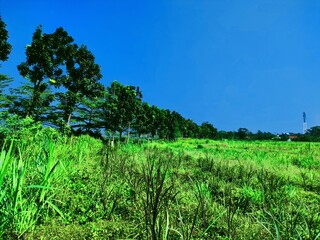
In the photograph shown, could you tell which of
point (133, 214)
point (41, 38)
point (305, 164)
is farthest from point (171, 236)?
point (41, 38)

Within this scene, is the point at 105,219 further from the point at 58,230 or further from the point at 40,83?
the point at 40,83

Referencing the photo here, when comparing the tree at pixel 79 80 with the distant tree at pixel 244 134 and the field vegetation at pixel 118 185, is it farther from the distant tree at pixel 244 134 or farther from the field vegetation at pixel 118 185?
the distant tree at pixel 244 134

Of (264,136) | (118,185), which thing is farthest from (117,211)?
(264,136)

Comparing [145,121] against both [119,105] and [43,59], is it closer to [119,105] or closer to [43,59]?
[119,105]

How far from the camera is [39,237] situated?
2.61 metres

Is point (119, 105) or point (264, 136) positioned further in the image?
point (264, 136)

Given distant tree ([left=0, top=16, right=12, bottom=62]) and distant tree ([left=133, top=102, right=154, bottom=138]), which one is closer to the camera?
distant tree ([left=0, top=16, right=12, bottom=62])

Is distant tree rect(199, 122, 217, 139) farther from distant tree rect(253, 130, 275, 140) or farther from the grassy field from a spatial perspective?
the grassy field

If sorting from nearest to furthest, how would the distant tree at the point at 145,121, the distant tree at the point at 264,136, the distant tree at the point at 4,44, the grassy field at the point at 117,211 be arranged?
the grassy field at the point at 117,211 < the distant tree at the point at 4,44 < the distant tree at the point at 145,121 < the distant tree at the point at 264,136

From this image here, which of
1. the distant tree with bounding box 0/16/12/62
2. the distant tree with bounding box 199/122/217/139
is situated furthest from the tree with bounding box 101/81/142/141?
the distant tree with bounding box 199/122/217/139

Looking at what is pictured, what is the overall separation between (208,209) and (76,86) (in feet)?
69.2

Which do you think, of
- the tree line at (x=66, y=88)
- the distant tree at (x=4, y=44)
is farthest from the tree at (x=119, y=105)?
the distant tree at (x=4, y=44)

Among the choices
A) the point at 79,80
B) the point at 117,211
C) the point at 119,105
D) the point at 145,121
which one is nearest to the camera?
the point at 117,211

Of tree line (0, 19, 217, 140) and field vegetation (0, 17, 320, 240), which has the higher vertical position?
tree line (0, 19, 217, 140)
